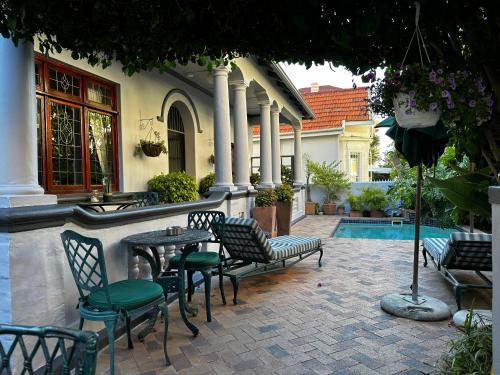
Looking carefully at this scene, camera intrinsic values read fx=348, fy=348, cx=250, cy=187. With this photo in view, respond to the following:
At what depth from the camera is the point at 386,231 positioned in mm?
10969

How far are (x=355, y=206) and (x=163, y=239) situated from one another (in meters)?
11.3

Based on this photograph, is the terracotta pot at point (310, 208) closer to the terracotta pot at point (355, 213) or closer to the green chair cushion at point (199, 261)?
the terracotta pot at point (355, 213)

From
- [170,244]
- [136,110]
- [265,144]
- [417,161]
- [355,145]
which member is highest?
[355,145]

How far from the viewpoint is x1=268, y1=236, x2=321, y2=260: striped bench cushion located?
16.2ft

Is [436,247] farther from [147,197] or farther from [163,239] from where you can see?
[147,197]

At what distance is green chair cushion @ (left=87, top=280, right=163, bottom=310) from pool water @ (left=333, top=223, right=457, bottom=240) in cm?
750

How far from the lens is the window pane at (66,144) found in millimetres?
5281

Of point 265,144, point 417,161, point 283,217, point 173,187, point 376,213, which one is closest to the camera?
point 417,161

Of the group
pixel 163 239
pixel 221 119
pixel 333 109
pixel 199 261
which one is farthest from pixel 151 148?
pixel 333 109

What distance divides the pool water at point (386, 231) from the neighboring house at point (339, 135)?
4832 mm

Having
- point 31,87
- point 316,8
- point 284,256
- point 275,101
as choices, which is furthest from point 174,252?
point 275,101

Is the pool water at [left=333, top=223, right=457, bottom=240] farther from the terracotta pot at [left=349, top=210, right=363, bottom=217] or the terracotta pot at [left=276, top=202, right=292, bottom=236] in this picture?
the terracotta pot at [left=276, top=202, right=292, bottom=236]

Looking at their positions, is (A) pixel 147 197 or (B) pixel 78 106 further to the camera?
(A) pixel 147 197

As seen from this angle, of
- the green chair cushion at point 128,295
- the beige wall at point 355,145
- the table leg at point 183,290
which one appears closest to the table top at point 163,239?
the table leg at point 183,290
